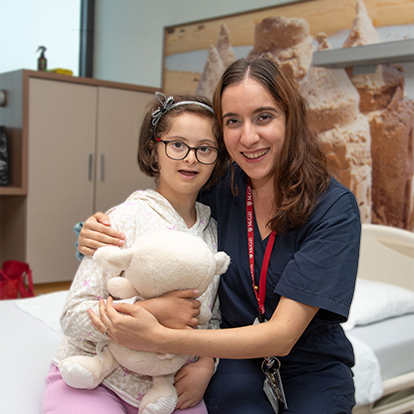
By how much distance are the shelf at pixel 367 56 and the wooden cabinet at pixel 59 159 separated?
156 centimetres

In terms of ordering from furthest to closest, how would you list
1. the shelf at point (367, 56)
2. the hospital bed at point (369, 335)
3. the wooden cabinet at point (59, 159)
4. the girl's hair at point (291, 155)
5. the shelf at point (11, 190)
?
the wooden cabinet at point (59, 159), the shelf at point (11, 190), the shelf at point (367, 56), the hospital bed at point (369, 335), the girl's hair at point (291, 155)

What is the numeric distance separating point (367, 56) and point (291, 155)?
4.25 feet

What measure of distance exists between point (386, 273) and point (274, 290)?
1542 millimetres

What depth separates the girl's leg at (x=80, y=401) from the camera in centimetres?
112

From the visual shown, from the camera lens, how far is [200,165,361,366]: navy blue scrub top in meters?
1.17

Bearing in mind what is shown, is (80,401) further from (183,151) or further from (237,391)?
(183,151)

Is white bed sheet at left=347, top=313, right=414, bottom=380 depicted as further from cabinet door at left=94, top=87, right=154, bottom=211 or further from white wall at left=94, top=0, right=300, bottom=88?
white wall at left=94, top=0, right=300, bottom=88

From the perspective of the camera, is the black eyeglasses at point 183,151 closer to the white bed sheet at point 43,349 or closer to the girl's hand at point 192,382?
the girl's hand at point 192,382

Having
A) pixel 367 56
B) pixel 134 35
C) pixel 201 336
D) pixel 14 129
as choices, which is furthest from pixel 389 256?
pixel 134 35

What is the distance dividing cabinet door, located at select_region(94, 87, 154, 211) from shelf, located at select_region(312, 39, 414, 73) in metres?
1.78

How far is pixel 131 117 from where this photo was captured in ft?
13.2

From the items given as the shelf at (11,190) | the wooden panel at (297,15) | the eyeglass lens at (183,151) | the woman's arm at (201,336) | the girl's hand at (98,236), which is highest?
the wooden panel at (297,15)

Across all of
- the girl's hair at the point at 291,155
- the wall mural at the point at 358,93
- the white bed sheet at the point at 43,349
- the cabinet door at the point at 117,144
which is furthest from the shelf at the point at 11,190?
the girl's hair at the point at 291,155

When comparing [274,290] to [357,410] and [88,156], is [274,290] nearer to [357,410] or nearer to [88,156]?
[357,410]
